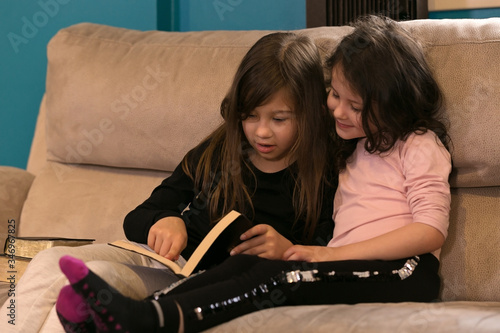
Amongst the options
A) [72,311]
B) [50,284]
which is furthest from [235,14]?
[72,311]

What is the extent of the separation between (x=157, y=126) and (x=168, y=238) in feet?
1.57

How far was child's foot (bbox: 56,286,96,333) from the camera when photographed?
110 centimetres

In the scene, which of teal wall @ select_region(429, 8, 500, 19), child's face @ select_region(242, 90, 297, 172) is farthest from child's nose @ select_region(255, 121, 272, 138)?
teal wall @ select_region(429, 8, 500, 19)

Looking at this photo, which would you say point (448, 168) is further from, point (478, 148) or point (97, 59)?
point (97, 59)

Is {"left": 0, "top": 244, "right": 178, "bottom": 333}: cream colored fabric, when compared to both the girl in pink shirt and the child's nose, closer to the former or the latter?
the girl in pink shirt

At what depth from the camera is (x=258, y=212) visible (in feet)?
5.27

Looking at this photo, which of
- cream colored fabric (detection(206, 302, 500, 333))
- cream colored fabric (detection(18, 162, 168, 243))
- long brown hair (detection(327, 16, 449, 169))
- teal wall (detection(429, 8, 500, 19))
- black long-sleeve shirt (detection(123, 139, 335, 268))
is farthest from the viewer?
teal wall (detection(429, 8, 500, 19))

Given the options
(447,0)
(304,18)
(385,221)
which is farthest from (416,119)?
(304,18)

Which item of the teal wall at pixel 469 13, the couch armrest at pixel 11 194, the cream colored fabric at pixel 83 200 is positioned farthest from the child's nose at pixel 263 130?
the teal wall at pixel 469 13

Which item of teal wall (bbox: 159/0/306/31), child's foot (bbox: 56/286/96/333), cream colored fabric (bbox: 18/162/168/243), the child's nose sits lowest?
cream colored fabric (bbox: 18/162/168/243)

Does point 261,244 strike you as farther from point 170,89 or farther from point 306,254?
point 170,89

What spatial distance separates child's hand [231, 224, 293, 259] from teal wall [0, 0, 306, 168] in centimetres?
135

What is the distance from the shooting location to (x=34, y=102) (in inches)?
108

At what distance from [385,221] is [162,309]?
553 millimetres
